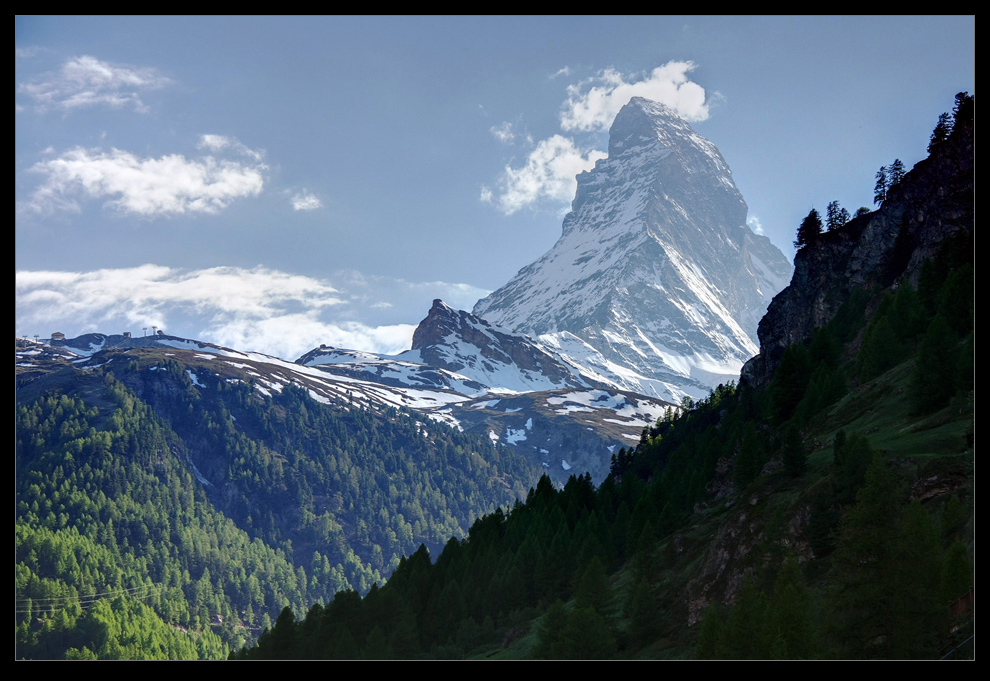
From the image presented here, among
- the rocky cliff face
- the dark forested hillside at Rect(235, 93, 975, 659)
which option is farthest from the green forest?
the rocky cliff face

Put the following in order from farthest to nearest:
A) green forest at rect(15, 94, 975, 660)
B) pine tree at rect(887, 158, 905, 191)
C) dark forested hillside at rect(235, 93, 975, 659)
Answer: pine tree at rect(887, 158, 905, 191)
dark forested hillside at rect(235, 93, 975, 659)
green forest at rect(15, 94, 975, 660)

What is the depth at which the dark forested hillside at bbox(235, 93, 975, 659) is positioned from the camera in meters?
47.2

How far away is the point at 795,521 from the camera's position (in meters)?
65.9

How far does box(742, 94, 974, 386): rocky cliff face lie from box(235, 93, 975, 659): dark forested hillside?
1.39 ft

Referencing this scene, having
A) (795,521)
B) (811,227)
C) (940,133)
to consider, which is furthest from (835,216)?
(795,521)

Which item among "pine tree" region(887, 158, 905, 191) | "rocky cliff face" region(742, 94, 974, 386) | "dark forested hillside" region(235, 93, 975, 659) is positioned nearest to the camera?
"dark forested hillside" region(235, 93, 975, 659)

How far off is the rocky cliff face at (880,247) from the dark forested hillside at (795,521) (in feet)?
1.39

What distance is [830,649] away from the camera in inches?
1799

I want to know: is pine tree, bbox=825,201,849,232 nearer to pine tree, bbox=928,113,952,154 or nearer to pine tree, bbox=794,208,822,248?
pine tree, bbox=794,208,822,248

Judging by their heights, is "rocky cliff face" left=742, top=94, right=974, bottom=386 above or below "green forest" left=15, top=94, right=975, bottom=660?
above

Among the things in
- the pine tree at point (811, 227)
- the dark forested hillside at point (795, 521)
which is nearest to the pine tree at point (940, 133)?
the dark forested hillside at point (795, 521)
